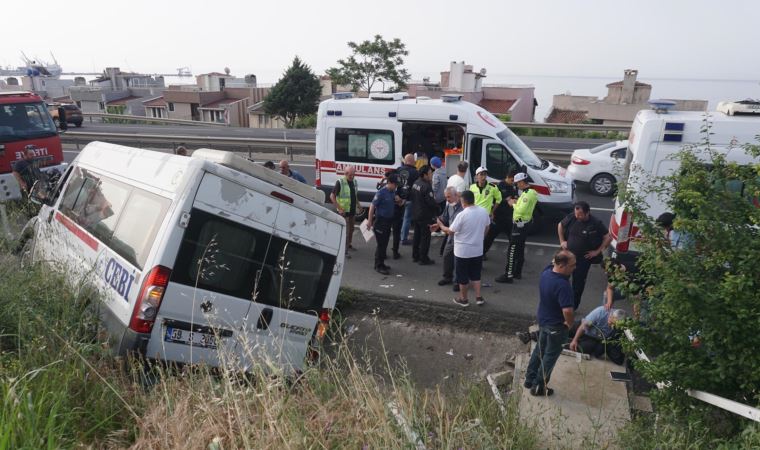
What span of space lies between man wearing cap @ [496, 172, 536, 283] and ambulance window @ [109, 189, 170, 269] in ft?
16.3

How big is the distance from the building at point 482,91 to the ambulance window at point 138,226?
38846mm

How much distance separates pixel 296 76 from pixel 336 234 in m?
44.9

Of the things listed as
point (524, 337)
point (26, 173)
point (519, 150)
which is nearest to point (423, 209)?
point (519, 150)

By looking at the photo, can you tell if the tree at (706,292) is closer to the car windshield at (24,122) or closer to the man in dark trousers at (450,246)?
the man in dark trousers at (450,246)

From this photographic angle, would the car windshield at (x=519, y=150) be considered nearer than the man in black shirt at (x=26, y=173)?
Yes

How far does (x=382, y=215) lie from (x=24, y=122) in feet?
27.2

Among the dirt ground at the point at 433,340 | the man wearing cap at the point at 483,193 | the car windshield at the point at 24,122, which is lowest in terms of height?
the dirt ground at the point at 433,340

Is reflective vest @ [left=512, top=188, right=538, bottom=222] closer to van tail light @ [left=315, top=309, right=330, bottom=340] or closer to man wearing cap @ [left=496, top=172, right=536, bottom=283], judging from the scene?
man wearing cap @ [left=496, top=172, right=536, bottom=283]

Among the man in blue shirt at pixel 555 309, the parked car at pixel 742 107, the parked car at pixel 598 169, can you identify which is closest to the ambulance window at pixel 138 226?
the man in blue shirt at pixel 555 309

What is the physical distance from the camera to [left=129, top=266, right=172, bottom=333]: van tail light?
4055 millimetres

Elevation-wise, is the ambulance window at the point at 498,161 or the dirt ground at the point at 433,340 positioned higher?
the ambulance window at the point at 498,161

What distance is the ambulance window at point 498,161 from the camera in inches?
382

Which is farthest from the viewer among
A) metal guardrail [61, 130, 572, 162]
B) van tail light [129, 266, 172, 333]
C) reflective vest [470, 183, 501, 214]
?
metal guardrail [61, 130, 572, 162]

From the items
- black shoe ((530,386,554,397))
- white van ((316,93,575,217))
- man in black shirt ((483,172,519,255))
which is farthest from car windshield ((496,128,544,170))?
black shoe ((530,386,554,397))
